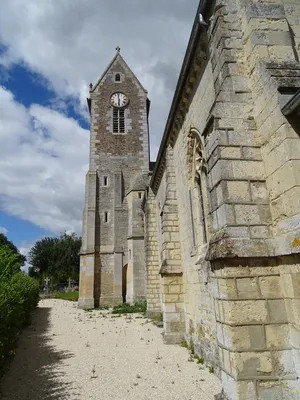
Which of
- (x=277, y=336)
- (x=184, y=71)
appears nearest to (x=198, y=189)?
(x=184, y=71)

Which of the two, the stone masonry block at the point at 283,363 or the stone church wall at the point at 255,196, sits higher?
the stone church wall at the point at 255,196

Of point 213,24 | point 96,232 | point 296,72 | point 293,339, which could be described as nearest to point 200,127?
point 213,24

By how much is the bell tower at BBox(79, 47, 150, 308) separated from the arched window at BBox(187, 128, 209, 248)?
11032 millimetres

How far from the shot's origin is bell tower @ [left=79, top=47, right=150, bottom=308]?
18.1m

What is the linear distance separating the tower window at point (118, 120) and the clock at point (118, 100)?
43cm

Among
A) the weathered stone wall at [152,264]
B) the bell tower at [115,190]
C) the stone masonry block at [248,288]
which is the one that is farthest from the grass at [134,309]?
the stone masonry block at [248,288]

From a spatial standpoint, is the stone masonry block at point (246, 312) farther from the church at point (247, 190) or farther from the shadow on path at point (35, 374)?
the shadow on path at point (35, 374)

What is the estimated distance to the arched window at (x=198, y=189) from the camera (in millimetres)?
6375

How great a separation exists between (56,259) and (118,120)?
29.2 m

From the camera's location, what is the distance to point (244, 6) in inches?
166

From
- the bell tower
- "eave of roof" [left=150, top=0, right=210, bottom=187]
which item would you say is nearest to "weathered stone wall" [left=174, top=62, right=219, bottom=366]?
"eave of roof" [left=150, top=0, right=210, bottom=187]

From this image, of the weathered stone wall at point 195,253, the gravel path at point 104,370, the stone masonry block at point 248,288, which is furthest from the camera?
the weathered stone wall at point 195,253

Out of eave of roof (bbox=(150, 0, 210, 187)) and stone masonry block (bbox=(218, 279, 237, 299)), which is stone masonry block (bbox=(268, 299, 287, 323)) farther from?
eave of roof (bbox=(150, 0, 210, 187))

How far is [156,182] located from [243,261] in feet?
31.3
